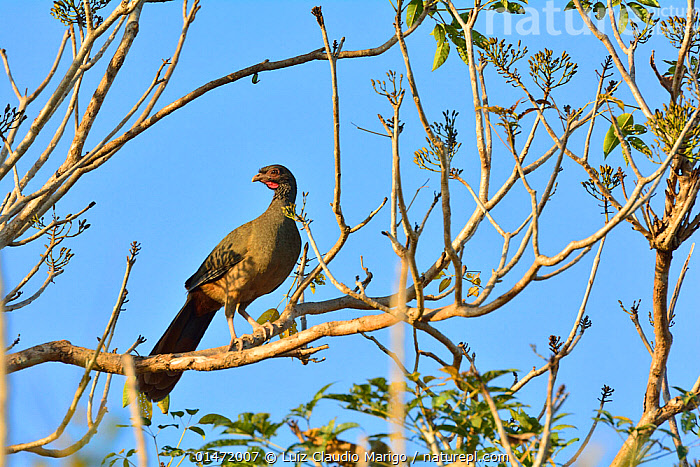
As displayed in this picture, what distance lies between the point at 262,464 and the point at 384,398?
59 centimetres

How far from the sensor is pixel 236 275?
7066 millimetres

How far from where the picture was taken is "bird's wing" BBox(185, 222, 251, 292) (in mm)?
7152

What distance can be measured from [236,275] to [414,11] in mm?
3376

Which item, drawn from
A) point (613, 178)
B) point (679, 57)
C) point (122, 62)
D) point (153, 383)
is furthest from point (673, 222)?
point (153, 383)

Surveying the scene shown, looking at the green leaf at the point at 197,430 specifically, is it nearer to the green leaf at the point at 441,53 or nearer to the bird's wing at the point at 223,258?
the green leaf at the point at 441,53

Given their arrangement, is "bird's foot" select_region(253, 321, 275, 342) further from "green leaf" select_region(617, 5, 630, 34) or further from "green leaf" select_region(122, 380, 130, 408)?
"green leaf" select_region(617, 5, 630, 34)

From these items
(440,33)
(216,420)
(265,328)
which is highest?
(440,33)

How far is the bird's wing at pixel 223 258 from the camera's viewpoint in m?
7.15

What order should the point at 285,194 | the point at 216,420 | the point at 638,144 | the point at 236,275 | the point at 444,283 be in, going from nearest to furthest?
the point at 216,420 → the point at 638,144 → the point at 444,283 → the point at 236,275 → the point at 285,194

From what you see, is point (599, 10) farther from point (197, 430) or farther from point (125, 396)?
point (125, 396)

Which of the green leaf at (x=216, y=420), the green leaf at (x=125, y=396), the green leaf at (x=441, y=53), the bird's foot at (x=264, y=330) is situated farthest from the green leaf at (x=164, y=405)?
the green leaf at (x=441, y=53)

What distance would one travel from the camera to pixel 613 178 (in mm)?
4449

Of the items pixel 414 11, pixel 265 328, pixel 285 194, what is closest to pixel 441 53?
pixel 414 11

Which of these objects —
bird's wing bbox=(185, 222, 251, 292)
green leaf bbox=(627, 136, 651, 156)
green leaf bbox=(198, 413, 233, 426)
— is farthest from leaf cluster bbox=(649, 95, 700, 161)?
bird's wing bbox=(185, 222, 251, 292)
